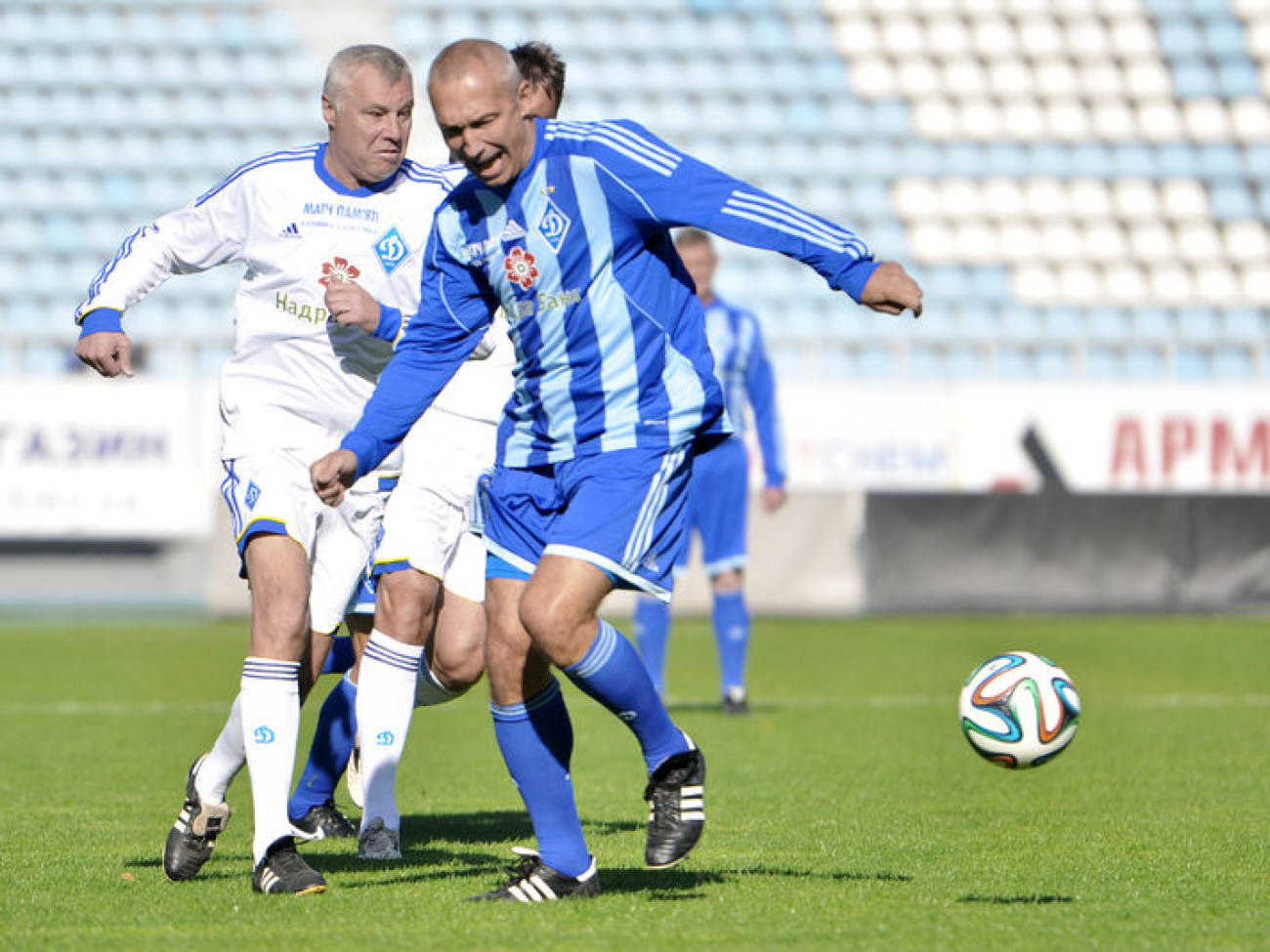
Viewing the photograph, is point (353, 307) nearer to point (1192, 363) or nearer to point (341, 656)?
point (341, 656)

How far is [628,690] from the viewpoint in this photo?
4.39m

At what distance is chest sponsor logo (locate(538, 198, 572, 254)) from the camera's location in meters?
4.30

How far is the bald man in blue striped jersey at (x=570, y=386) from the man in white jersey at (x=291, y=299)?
551 mm

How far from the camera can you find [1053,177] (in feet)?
83.6

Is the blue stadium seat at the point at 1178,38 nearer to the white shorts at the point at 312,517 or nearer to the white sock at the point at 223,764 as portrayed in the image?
the white shorts at the point at 312,517

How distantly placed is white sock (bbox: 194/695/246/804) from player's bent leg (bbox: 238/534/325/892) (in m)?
0.18

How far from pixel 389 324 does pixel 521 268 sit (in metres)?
0.82

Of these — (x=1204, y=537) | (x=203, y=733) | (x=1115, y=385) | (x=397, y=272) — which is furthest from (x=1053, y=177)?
(x=397, y=272)

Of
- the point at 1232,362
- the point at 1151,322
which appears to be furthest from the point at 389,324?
the point at 1151,322

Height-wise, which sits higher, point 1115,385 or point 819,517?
point 1115,385

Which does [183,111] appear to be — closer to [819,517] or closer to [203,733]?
[819,517]

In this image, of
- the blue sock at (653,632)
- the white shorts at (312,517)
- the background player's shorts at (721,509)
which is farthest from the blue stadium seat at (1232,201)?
the white shorts at (312,517)

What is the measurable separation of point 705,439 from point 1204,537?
41.3 ft

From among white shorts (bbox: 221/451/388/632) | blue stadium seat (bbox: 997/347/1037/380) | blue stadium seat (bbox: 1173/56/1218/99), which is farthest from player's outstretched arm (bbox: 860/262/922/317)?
blue stadium seat (bbox: 1173/56/1218/99)
